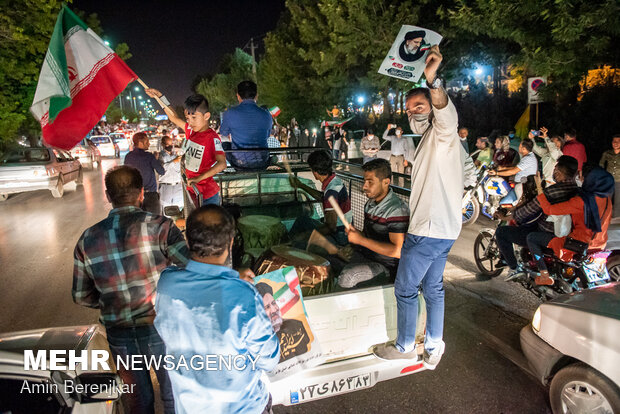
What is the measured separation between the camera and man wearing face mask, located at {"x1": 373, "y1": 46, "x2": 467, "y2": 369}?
2.80 metres

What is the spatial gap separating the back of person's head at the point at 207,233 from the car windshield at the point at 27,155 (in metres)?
13.9

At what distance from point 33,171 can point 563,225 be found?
45.3ft

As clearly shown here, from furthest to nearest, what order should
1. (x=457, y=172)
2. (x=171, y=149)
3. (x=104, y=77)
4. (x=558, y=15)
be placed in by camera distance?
(x=171, y=149)
(x=558, y=15)
(x=104, y=77)
(x=457, y=172)

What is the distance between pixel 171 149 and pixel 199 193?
5768mm

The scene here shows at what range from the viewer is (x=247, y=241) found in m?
3.82

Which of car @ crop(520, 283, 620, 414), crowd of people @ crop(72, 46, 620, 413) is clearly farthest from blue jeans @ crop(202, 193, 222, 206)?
car @ crop(520, 283, 620, 414)

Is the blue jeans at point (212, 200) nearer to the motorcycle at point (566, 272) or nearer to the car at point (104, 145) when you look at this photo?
the motorcycle at point (566, 272)

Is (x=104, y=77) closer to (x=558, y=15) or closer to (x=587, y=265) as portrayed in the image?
(x=587, y=265)

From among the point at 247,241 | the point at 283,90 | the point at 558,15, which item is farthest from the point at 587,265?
the point at 283,90

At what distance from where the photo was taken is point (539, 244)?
4.68 metres

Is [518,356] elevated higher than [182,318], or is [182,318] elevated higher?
[182,318]

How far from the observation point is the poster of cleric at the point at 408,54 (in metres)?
4.65

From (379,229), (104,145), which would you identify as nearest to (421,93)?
(379,229)

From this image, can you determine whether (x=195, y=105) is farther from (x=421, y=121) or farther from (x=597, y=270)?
(x=597, y=270)
